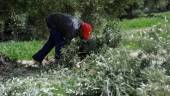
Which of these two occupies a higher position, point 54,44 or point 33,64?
point 54,44

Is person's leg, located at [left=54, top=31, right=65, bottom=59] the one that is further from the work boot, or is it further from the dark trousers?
the work boot

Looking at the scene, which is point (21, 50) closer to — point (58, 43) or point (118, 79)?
point (58, 43)

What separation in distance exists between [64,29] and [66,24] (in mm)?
161

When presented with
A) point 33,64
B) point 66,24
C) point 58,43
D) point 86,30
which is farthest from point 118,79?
point 33,64

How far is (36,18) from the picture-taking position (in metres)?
14.7

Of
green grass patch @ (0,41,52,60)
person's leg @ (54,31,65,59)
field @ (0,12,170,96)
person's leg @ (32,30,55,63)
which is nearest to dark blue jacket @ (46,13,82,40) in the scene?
person's leg @ (54,31,65,59)

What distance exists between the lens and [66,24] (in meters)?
12.8

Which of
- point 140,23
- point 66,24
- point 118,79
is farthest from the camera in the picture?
point 140,23

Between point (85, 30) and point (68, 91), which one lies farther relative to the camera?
point (85, 30)

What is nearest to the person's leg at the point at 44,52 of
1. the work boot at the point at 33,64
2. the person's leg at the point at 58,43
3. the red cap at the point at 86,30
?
the work boot at the point at 33,64

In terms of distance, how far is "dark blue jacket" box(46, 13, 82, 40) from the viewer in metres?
12.7

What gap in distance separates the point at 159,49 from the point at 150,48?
0.60 ft

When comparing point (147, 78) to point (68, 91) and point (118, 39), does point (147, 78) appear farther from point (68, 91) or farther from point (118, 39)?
point (118, 39)

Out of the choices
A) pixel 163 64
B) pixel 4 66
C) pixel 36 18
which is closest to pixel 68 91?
pixel 163 64
